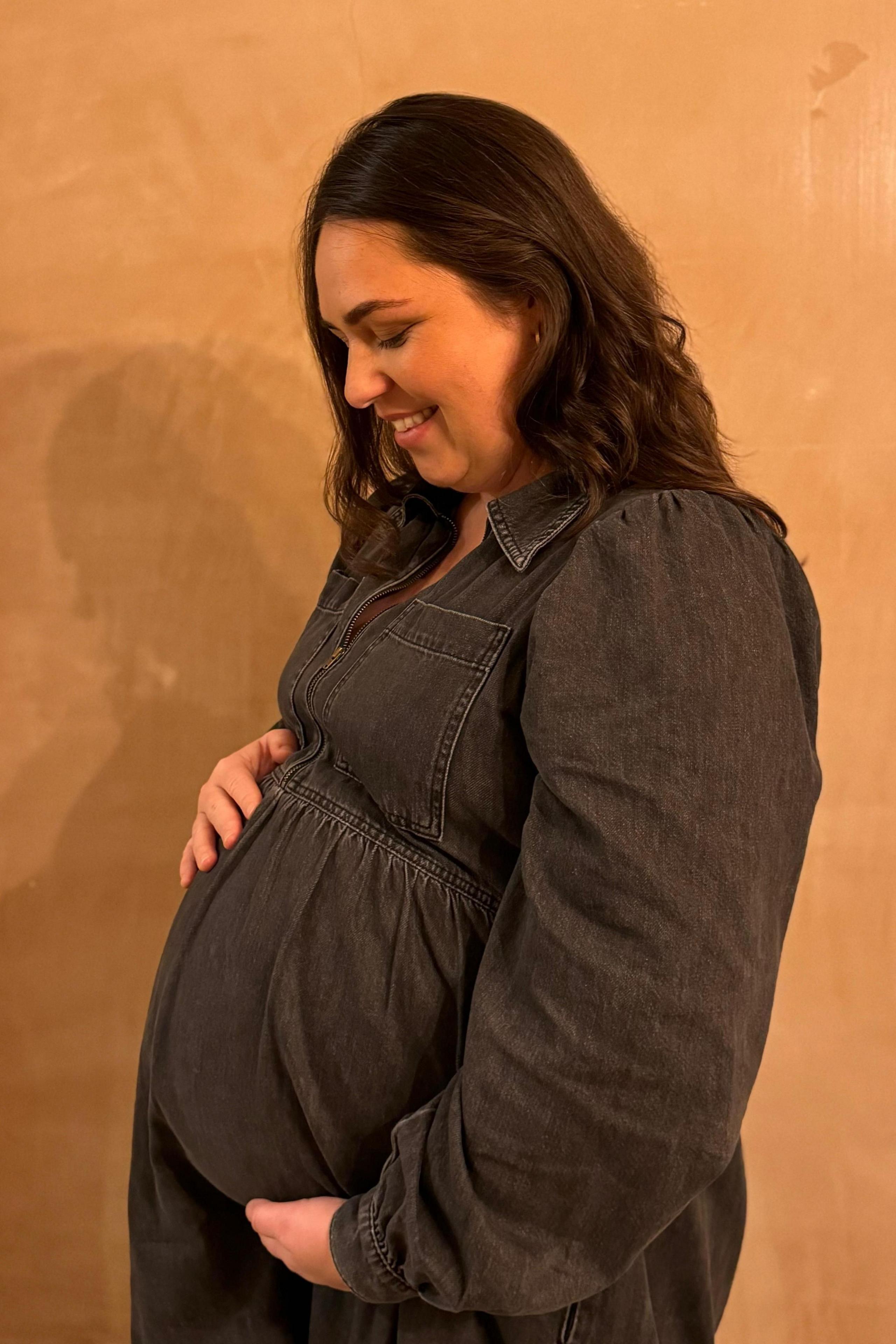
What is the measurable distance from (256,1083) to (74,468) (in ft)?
3.31

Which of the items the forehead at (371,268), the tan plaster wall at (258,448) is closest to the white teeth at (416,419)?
the forehead at (371,268)

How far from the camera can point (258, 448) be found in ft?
4.72

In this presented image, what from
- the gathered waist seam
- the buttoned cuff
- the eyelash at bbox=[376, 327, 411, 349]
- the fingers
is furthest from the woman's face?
the buttoned cuff

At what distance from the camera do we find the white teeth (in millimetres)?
854

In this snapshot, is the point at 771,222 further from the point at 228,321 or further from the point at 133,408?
the point at 133,408

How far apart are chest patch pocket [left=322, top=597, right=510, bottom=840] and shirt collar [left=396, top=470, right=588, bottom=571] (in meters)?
0.07

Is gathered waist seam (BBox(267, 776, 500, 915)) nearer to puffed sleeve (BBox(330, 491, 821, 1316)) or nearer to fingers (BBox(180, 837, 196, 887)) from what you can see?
puffed sleeve (BBox(330, 491, 821, 1316))

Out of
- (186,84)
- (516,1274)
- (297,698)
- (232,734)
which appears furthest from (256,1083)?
(186,84)

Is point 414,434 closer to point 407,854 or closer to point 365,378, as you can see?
point 365,378

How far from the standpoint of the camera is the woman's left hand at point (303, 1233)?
70 cm

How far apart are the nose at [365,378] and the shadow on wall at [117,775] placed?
2.03 feet

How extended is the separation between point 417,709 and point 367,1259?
376 mm

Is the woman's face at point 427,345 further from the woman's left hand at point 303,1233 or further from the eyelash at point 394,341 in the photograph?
the woman's left hand at point 303,1233

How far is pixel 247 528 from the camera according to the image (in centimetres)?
145
